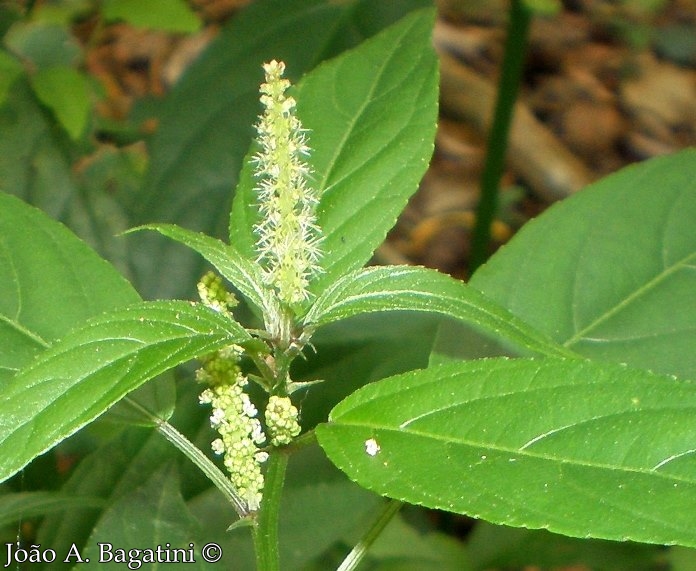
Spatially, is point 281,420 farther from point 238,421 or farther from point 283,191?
point 283,191

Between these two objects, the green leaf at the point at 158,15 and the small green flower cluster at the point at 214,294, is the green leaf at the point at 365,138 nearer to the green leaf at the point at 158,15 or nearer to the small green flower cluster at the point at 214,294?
the small green flower cluster at the point at 214,294

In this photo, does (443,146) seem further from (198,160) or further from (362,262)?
(362,262)

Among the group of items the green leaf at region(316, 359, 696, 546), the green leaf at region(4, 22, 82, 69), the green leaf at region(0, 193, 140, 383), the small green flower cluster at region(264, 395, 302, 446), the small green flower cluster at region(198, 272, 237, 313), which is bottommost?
the green leaf at region(316, 359, 696, 546)

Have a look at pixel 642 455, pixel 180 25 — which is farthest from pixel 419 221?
pixel 642 455

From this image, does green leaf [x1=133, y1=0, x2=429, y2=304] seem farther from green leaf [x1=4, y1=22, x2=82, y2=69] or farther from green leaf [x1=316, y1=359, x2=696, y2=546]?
green leaf [x1=316, y1=359, x2=696, y2=546]
